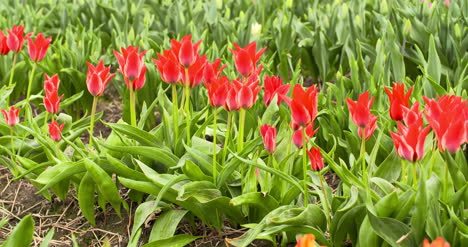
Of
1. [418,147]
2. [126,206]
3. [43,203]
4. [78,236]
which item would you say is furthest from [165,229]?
[418,147]

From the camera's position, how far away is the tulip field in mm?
1839

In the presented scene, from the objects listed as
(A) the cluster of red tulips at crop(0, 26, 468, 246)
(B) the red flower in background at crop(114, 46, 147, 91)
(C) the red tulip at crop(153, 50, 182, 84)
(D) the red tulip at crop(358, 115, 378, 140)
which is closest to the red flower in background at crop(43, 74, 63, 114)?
(A) the cluster of red tulips at crop(0, 26, 468, 246)

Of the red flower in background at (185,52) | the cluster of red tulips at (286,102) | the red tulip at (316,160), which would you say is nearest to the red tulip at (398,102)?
the cluster of red tulips at (286,102)

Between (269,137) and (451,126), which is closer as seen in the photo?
(451,126)

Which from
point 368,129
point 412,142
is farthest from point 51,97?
point 412,142

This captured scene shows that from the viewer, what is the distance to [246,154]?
2.25 m

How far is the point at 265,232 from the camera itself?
6.39 feet

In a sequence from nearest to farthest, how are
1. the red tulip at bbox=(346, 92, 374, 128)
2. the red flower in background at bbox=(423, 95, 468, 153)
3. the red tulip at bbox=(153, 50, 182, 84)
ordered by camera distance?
the red flower in background at bbox=(423, 95, 468, 153), the red tulip at bbox=(346, 92, 374, 128), the red tulip at bbox=(153, 50, 182, 84)

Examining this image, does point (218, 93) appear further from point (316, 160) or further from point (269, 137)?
point (316, 160)

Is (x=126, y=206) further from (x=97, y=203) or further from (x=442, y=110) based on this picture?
(x=442, y=110)

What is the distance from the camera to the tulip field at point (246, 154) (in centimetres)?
184

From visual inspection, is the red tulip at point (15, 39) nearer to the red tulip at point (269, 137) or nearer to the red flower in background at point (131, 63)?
the red flower in background at point (131, 63)

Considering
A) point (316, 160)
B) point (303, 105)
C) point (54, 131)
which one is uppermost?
point (303, 105)

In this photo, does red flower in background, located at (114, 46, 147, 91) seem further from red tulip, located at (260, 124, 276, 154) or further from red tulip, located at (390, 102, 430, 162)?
red tulip, located at (390, 102, 430, 162)
